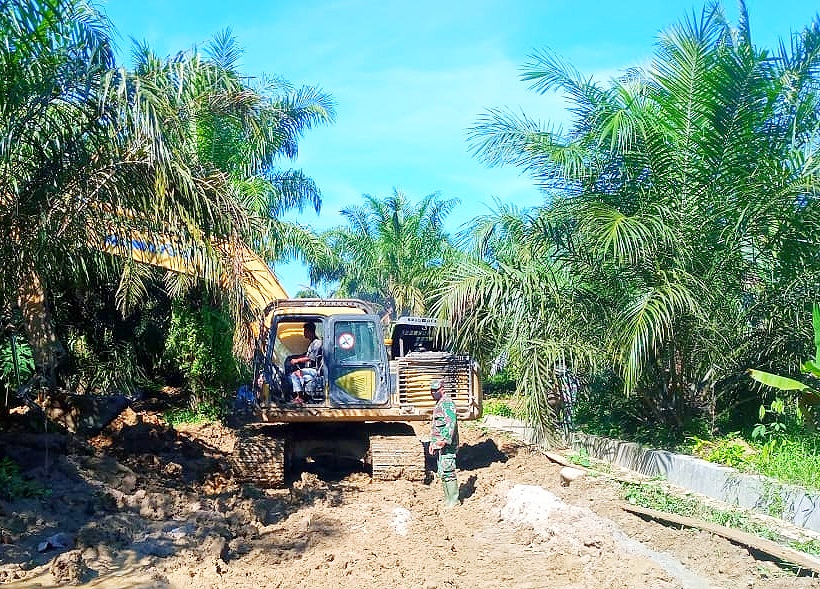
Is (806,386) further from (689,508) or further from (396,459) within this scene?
(396,459)

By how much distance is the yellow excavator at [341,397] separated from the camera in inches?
380

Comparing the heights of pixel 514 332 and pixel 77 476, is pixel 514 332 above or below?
above

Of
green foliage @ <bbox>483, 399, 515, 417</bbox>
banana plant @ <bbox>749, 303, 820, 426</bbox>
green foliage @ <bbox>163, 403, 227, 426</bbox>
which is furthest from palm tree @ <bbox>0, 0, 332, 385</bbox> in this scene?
green foliage @ <bbox>483, 399, 515, 417</bbox>

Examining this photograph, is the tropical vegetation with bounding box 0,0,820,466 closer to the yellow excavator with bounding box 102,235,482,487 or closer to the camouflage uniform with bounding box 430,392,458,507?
the yellow excavator with bounding box 102,235,482,487

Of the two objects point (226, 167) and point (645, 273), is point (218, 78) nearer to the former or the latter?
point (226, 167)

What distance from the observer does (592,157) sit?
9.95 meters

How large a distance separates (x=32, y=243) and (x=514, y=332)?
616cm

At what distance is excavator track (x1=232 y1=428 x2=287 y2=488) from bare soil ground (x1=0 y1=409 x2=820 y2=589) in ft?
0.52

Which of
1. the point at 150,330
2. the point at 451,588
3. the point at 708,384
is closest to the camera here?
the point at 451,588

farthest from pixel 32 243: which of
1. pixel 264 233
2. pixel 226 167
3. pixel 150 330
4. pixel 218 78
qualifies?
pixel 150 330

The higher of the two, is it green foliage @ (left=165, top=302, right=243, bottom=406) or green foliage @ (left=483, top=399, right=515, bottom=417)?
green foliage @ (left=165, top=302, right=243, bottom=406)

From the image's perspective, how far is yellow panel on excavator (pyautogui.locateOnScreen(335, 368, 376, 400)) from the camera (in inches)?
386

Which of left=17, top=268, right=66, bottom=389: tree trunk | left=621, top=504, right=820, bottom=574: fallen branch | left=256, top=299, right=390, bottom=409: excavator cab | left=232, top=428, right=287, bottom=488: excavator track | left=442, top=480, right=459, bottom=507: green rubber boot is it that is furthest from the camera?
left=256, top=299, right=390, bottom=409: excavator cab

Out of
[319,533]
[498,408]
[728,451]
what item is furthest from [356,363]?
[498,408]
